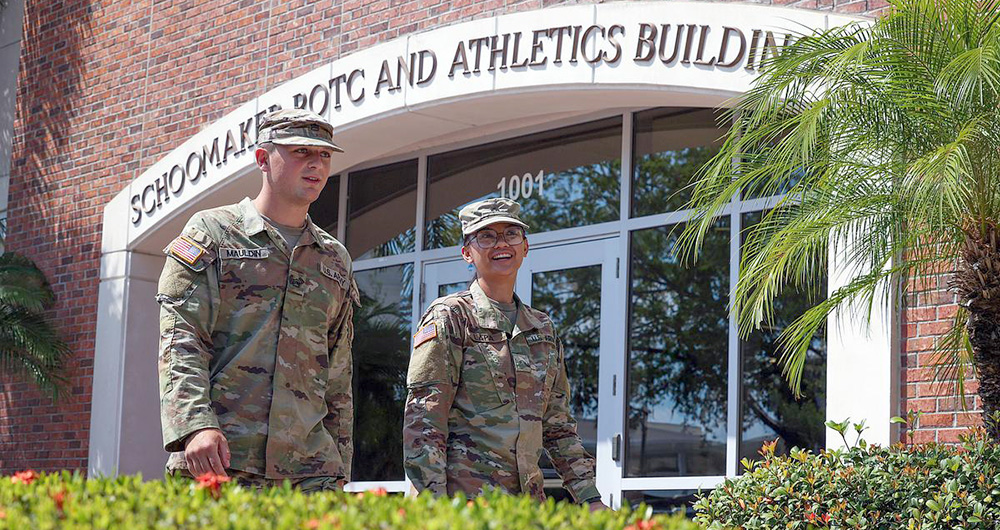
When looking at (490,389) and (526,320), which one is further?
(526,320)

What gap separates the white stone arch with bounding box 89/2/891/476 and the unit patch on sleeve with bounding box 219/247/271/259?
12.9ft

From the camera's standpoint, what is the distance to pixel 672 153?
930cm

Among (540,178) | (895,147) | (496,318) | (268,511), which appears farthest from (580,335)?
(268,511)

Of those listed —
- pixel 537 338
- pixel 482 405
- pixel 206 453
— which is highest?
pixel 537 338

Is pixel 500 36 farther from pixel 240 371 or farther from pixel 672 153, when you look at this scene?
pixel 240 371

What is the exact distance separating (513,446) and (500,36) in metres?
4.76

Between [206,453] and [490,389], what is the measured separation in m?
1.28

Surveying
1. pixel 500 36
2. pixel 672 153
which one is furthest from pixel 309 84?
pixel 672 153

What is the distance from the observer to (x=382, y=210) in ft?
36.9

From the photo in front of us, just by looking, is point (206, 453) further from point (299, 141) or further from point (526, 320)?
point (526, 320)

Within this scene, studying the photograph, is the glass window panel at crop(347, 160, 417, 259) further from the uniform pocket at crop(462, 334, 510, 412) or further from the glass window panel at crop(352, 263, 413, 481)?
the uniform pocket at crop(462, 334, 510, 412)

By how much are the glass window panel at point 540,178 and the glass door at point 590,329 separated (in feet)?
0.90

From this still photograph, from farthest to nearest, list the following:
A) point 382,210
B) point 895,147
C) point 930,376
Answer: point 382,210 → point 930,376 → point 895,147

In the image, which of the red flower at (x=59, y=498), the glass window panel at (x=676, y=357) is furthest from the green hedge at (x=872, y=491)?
the red flower at (x=59, y=498)
